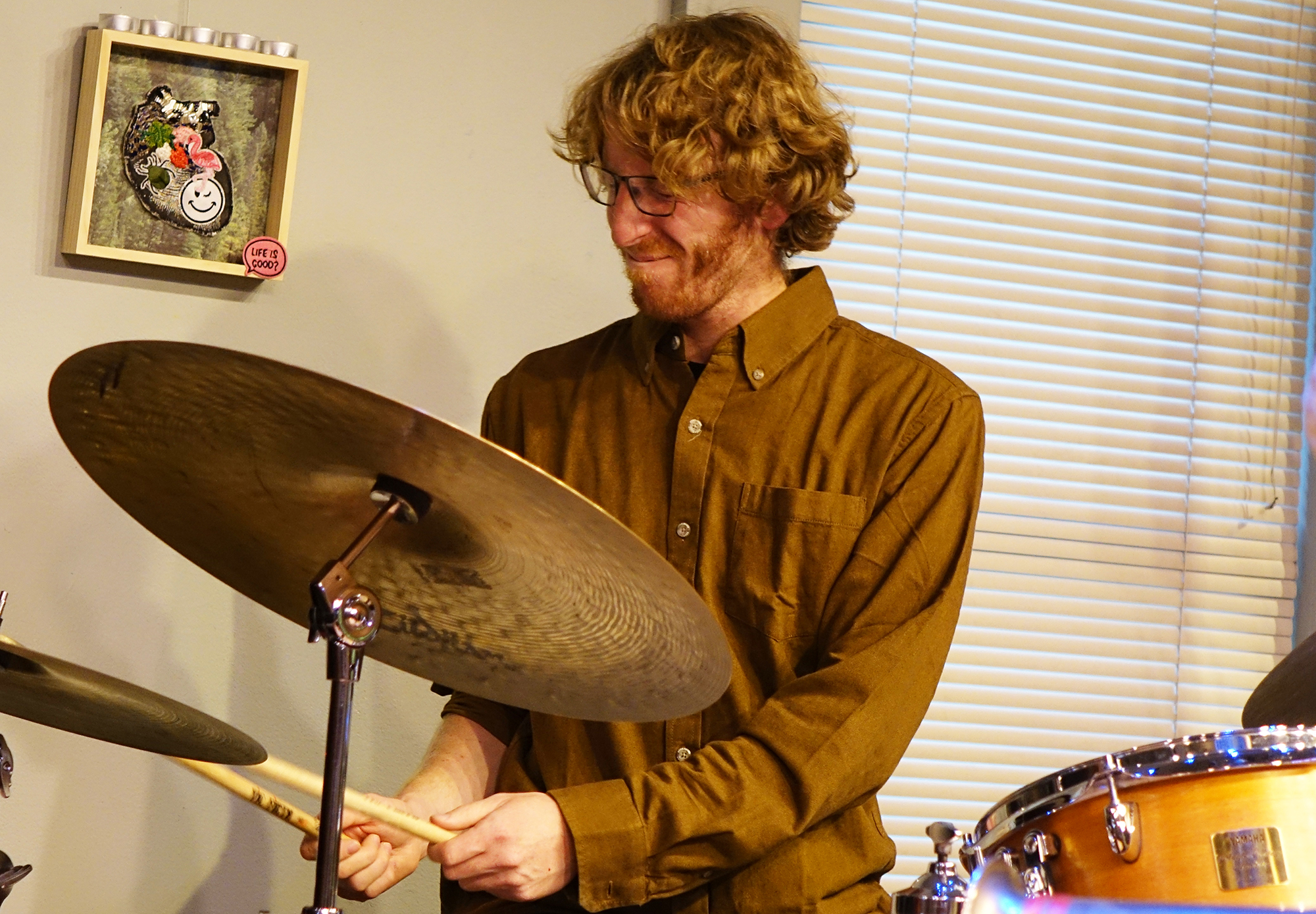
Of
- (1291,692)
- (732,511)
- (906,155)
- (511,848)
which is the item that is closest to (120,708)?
(511,848)

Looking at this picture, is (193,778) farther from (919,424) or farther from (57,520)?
(919,424)

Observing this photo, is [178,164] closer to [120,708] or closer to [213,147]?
[213,147]

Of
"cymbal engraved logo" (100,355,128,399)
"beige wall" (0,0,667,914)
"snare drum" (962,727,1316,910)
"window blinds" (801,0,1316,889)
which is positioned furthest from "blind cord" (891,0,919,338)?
"cymbal engraved logo" (100,355,128,399)

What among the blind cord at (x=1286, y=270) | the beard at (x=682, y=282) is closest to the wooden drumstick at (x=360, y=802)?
the beard at (x=682, y=282)

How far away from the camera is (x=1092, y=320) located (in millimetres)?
2164

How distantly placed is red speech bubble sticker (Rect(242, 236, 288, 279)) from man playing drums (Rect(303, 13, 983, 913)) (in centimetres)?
35

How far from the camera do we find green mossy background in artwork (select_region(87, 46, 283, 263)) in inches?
68.9

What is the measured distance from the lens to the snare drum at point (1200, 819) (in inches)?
47.3

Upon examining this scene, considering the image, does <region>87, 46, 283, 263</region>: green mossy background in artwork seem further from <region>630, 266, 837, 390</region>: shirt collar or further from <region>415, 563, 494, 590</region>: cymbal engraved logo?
<region>415, 563, 494, 590</region>: cymbal engraved logo

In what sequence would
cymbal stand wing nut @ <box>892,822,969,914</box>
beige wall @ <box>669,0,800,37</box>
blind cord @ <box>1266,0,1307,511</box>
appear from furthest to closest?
blind cord @ <box>1266,0,1307,511</box>
beige wall @ <box>669,0,800,37</box>
cymbal stand wing nut @ <box>892,822,969,914</box>

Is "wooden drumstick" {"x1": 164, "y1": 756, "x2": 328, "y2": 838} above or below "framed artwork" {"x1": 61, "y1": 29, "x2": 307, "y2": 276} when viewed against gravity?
below

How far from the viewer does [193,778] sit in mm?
1792

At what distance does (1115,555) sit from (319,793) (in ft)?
4.73

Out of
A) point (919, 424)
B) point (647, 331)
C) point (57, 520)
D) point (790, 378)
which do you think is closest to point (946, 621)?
point (919, 424)
